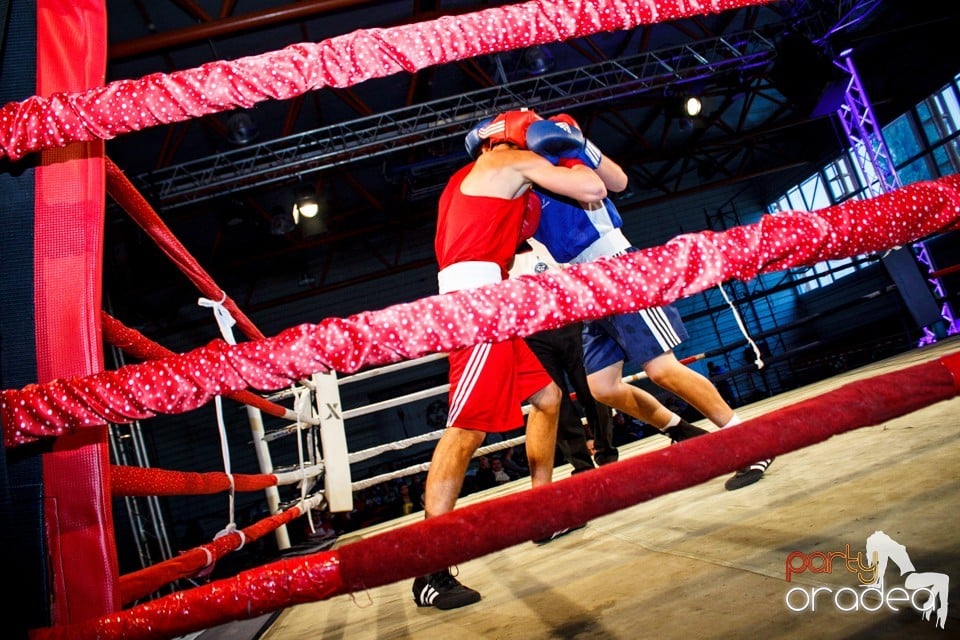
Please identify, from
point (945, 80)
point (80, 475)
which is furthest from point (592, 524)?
point (945, 80)

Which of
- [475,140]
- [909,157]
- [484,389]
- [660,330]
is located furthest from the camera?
[909,157]

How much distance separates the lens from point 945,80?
33.0 feet

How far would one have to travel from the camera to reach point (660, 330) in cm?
229

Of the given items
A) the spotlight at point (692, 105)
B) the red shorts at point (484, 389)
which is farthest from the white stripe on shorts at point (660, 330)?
the spotlight at point (692, 105)

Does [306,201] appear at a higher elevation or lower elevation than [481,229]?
higher

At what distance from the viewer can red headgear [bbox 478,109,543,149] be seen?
1.74m

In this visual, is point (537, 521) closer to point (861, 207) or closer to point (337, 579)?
point (337, 579)

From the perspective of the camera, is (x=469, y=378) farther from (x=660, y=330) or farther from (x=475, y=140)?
(x=660, y=330)

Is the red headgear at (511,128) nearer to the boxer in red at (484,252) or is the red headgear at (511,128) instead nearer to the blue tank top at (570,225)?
the boxer in red at (484,252)

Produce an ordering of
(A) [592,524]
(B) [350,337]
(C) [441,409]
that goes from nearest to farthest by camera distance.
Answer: (B) [350,337]
(A) [592,524]
(C) [441,409]

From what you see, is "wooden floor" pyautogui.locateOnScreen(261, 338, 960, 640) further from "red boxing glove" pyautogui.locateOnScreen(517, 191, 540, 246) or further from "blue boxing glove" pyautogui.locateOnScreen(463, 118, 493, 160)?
"blue boxing glove" pyautogui.locateOnScreen(463, 118, 493, 160)

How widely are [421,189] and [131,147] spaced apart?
4.04 metres

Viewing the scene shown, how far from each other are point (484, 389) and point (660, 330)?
0.84m

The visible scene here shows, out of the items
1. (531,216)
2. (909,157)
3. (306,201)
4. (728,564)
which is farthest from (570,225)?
(909,157)
